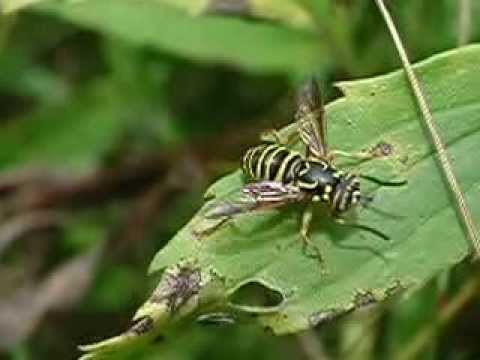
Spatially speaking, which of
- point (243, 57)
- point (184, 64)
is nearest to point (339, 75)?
point (243, 57)

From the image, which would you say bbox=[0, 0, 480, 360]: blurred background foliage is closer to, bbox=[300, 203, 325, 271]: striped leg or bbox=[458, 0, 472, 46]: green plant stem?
bbox=[458, 0, 472, 46]: green plant stem

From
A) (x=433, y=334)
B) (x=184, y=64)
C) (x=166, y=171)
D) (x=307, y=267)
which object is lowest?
(x=433, y=334)

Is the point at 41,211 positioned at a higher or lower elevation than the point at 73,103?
lower

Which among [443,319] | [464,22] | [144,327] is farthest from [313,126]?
[443,319]

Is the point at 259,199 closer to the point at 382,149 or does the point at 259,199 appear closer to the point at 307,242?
the point at 307,242

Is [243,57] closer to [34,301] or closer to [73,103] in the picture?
[73,103]

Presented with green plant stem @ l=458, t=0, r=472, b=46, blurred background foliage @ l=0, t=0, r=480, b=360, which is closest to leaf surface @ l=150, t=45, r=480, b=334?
green plant stem @ l=458, t=0, r=472, b=46

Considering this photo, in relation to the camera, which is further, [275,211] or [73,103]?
[73,103]
